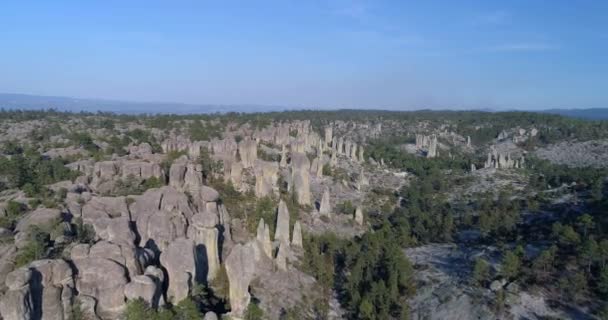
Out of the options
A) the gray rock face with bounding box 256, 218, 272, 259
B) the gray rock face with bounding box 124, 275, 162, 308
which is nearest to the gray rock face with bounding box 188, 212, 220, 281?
the gray rock face with bounding box 256, 218, 272, 259

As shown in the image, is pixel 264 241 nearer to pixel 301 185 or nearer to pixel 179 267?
pixel 179 267

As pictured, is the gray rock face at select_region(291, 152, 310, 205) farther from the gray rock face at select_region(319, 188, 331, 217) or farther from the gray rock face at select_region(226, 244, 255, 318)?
the gray rock face at select_region(226, 244, 255, 318)

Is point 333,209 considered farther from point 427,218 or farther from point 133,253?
point 133,253

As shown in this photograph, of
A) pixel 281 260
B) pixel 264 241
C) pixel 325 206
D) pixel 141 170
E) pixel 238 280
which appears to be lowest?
pixel 281 260

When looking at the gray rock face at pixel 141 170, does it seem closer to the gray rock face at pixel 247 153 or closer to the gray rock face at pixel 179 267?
the gray rock face at pixel 247 153

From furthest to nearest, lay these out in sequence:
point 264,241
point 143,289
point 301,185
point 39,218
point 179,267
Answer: point 301,185, point 264,241, point 39,218, point 179,267, point 143,289

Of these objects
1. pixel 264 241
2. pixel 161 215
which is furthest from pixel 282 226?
pixel 161 215

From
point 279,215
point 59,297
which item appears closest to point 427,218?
point 279,215

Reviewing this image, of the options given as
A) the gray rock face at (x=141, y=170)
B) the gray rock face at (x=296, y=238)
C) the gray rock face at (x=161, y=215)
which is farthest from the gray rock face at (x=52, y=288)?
the gray rock face at (x=296, y=238)
